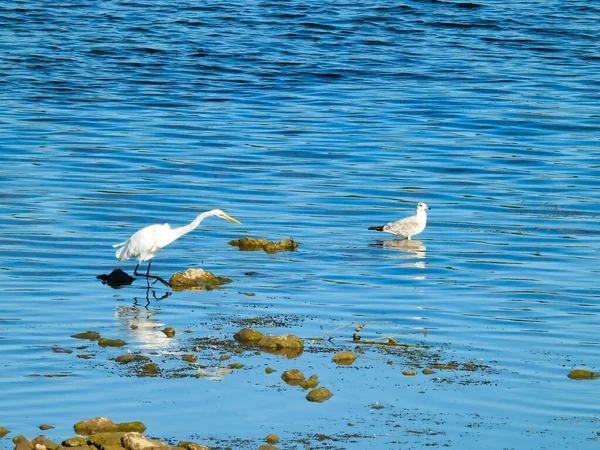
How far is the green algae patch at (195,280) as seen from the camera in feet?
47.7

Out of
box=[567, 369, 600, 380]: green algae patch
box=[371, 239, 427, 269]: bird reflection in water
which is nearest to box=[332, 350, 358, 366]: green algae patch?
box=[567, 369, 600, 380]: green algae patch

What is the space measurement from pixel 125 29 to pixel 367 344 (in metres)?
30.6

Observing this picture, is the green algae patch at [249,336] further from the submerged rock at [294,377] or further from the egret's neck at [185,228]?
the egret's neck at [185,228]

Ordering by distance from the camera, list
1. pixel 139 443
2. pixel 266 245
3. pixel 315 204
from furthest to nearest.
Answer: pixel 315 204, pixel 266 245, pixel 139 443

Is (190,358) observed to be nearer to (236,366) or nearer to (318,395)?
(236,366)

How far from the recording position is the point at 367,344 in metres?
11.7

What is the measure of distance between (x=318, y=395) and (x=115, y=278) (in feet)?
18.8

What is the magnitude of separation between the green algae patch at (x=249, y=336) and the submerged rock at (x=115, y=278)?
367 centimetres

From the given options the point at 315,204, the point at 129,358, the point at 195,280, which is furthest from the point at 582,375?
the point at 315,204

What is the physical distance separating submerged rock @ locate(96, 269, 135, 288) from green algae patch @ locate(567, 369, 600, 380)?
20.8ft

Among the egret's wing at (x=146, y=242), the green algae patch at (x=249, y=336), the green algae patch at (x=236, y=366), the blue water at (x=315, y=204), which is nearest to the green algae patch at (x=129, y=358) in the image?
the blue water at (x=315, y=204)

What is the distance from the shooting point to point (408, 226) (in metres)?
18.1

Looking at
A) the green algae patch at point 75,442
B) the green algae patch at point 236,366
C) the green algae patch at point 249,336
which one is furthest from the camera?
the green algae patch at point 249,336

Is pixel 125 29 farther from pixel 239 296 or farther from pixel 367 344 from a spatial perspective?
pixel 367 344
